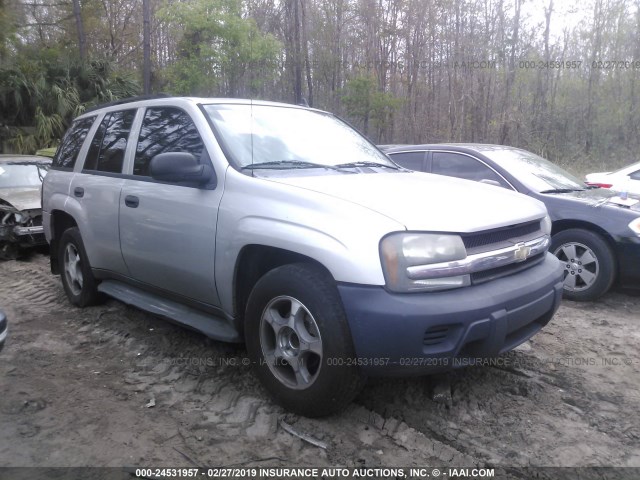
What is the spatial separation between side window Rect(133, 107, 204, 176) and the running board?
3.10ft

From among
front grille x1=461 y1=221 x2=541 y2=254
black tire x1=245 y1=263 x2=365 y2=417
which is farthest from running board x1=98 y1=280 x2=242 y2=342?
front grille x1=461 y1=221 x2=541 y2=254

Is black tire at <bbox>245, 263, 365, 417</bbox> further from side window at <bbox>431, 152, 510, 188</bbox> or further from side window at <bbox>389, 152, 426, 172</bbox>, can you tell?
side window at <bbox>389, 152, 426, 172</bbox>

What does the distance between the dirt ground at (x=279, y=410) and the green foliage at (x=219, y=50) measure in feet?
21.6

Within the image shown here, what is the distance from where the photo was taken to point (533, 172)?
6.01 metres

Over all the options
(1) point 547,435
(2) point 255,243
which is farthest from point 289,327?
(1) point 547,435

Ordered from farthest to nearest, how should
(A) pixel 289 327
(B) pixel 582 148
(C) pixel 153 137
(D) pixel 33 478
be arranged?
(B) pixel 582 148
(C) pixel 153 137
(A) pixel 289 327
(D) pixel 33 478

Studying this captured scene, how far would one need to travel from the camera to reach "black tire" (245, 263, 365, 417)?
2.73 m

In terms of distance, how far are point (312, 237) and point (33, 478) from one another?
68.8 inches

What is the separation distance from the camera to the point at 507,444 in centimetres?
281

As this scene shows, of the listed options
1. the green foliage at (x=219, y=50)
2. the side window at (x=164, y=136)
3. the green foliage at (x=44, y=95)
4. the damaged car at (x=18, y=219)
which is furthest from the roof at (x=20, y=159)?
the green foliage at (x=44, y=95)

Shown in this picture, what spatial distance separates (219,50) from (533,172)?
9.03m

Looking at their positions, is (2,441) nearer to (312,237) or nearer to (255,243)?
(255,243)

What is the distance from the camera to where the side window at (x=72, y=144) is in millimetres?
5090

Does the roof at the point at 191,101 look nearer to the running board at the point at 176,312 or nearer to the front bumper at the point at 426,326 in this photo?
the running board at the point at 176,312
